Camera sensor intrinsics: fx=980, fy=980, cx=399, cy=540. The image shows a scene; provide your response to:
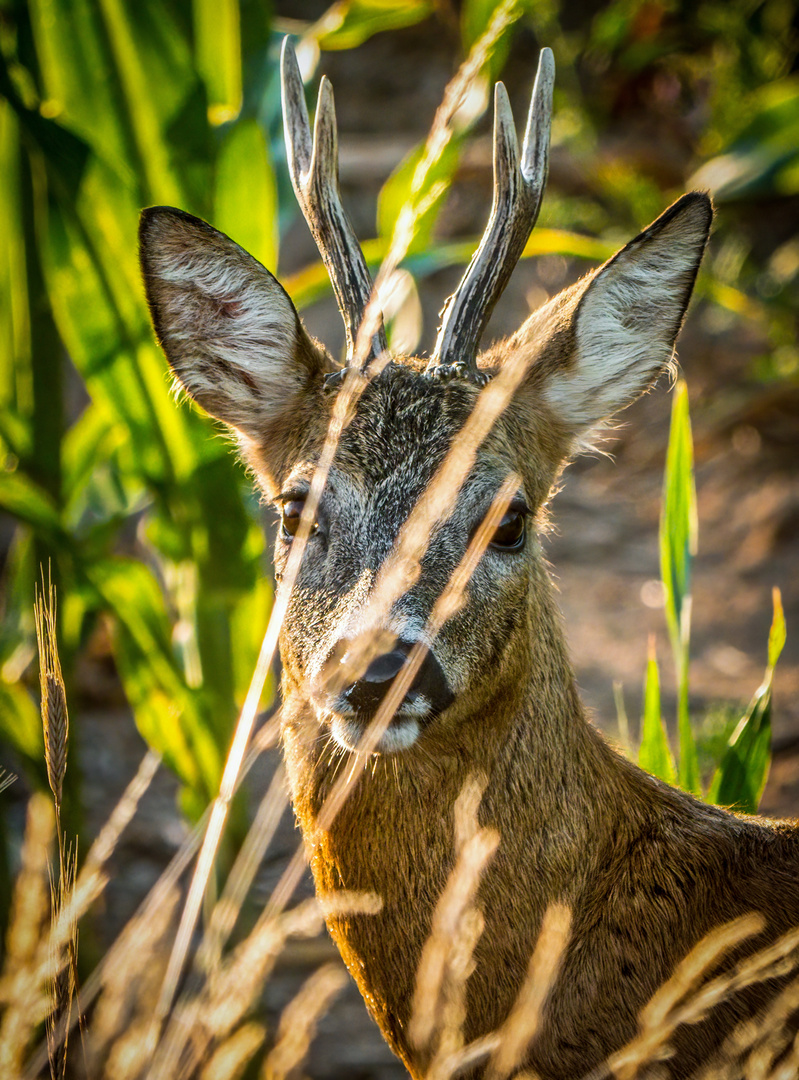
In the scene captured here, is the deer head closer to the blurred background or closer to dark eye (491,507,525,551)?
dark eye (491,507,525,551)

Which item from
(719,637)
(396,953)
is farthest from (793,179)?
(396,953)

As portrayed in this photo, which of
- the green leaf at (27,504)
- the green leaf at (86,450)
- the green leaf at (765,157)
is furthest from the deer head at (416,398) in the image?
the green leaf at (765,157)

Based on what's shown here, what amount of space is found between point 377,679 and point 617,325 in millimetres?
1306

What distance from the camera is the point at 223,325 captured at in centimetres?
255

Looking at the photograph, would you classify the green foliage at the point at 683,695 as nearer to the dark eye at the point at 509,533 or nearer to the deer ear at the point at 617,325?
the deer ear at the point at 617,325

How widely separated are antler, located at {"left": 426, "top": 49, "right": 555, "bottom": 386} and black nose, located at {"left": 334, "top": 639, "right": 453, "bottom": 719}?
0.79 meters

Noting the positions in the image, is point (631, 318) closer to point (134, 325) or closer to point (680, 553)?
point (680, 553)

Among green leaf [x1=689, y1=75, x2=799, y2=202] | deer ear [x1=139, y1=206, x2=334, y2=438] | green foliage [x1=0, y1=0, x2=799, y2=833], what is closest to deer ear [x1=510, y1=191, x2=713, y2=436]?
green foliage [x1=0, y1=0, x2=799, y2=833]

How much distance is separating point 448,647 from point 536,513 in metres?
0.64

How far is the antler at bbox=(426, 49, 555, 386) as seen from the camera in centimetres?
233

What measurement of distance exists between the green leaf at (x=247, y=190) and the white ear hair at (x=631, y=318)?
3.57 ft

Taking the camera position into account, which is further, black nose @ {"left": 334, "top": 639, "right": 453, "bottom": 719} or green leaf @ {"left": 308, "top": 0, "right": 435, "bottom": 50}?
green leaf @ {"left": 308, "top": 0, "right": 435, "bottom": 50}

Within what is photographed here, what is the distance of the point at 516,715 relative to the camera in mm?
2191

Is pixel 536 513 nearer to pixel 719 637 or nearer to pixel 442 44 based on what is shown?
pixel 719 637
